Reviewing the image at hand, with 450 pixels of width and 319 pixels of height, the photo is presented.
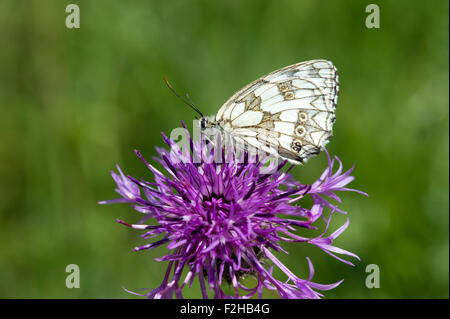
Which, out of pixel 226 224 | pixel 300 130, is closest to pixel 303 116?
pixel 300 130

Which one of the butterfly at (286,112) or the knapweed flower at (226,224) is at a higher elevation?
the butterfly at (286,112)

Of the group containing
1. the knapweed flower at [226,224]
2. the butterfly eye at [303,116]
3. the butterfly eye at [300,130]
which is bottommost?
the knapweed flower at [226,224]

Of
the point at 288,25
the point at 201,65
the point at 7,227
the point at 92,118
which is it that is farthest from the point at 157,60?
the point at 7,227

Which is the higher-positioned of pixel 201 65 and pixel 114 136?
pixel 201 65

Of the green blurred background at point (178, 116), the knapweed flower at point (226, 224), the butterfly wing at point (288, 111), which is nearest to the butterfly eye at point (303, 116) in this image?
the butterfly wing at point (288, 111)

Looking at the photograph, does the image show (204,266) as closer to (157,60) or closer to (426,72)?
(157,60)

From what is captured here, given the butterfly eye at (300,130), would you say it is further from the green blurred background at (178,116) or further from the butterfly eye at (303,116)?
the green blurred background at (178,116)

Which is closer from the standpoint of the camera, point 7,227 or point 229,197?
point 229,197
